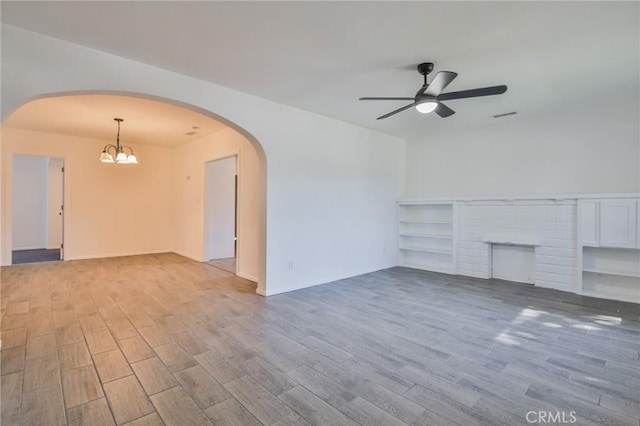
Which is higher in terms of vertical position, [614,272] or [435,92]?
[435,92]

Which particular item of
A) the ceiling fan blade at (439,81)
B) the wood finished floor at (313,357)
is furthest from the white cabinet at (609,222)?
the ceiling fan blade at (439,81)

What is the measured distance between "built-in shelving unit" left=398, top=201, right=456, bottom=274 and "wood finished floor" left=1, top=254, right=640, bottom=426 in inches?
62.3

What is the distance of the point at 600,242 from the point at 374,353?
158 inches

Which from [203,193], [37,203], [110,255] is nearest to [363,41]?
[203,193]

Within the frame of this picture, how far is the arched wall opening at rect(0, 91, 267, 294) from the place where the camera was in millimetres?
4879

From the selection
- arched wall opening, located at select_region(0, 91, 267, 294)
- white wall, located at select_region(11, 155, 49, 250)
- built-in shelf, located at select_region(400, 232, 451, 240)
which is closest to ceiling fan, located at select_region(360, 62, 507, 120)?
arched wall opening, located at select_region(0, 91, 267, 294)

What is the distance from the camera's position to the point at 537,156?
5.18 meters

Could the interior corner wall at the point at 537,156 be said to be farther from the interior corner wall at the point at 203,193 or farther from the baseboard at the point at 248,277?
the baseboard at the point at 248,277

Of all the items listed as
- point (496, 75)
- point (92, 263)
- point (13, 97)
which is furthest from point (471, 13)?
point (92, 263)

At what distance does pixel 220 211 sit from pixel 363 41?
18.0 ft

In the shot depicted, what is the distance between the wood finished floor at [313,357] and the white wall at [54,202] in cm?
484

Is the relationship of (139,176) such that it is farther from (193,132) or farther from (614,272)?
(614,272)

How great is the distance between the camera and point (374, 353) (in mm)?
2658

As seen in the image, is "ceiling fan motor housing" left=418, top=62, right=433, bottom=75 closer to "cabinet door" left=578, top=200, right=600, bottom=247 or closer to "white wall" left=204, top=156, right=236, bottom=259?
"cabinet door" left=578, top=200, right=600, bottom=247
